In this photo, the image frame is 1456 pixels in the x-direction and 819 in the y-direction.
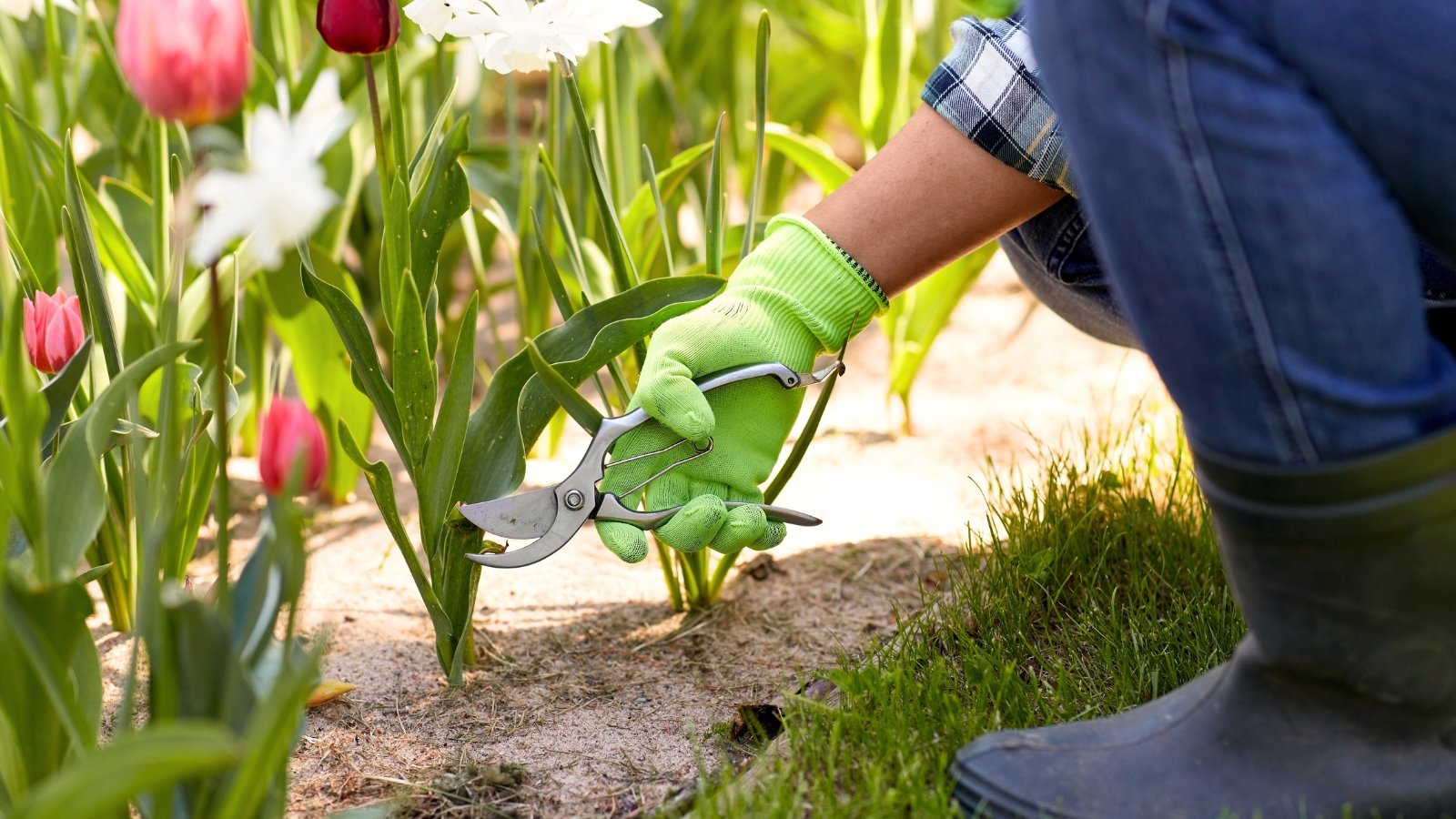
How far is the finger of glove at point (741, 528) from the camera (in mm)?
1086

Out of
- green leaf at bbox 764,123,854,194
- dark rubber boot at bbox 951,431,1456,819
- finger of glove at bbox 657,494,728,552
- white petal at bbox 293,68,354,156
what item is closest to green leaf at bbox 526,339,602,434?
finger of glove at bbox 657,494,728,552

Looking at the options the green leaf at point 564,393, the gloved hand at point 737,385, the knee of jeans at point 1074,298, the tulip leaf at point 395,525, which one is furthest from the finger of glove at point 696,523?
the knee of jeans at point 1074,298

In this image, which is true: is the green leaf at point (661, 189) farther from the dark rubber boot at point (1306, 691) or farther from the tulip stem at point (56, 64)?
the dark rubber boot at point (1306, 691)

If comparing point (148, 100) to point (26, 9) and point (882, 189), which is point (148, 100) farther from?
point (26, 9)

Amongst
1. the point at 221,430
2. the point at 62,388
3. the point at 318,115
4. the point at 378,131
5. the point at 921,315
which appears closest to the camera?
the point at 221,430

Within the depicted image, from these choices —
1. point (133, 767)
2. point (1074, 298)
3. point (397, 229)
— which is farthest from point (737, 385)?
point (133, 767)

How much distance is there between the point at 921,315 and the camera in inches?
76.7

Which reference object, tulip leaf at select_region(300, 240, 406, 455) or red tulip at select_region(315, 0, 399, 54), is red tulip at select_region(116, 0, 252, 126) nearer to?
red tulip at select_region(315, 0, 399, 54)

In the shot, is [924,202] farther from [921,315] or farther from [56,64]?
[56,64]

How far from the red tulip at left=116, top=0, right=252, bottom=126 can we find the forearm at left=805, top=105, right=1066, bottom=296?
577 millimetres

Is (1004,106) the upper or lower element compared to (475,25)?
lower

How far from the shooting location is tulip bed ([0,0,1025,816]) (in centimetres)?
67

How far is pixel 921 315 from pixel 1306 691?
1139mm

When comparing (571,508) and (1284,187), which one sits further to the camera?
(571,508)
